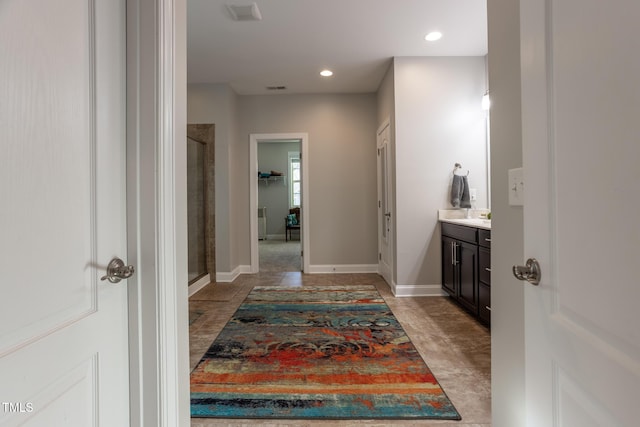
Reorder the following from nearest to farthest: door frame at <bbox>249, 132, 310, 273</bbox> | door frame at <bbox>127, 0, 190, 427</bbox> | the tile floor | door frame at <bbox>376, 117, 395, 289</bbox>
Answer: door frame at <bbox>127, 0, 190, 427</bbox>
the tile floor
door frame at <bbox>376, 117, 395, 289</bbox>
door frame at <bbox>249, 132, 310, 273</bbox>

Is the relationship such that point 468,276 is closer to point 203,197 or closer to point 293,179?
point 203,197

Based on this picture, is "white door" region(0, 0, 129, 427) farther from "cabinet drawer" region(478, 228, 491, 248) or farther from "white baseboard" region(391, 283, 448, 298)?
"white baseboard" region(391, 283, 448, 298)

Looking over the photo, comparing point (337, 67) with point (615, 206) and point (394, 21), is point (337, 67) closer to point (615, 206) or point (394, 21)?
point (394, 21)

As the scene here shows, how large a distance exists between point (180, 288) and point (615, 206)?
43.5 inches

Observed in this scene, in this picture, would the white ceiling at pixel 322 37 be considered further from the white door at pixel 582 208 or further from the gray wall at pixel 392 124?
A: the white door at pixel 582 208

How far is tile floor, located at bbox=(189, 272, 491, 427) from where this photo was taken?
1.45 metres

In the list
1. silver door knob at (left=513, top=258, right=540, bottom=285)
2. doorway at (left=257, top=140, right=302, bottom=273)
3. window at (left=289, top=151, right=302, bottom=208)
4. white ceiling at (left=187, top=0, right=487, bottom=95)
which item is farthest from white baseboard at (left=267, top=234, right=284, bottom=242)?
silver door knob at (left=513, top=258, right=540, bottom=285)

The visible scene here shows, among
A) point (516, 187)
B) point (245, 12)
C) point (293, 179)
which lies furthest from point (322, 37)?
point (293, 179)

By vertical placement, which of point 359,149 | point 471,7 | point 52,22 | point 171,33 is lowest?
point 52,22

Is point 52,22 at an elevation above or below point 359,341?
above

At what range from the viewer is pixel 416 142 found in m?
3.42

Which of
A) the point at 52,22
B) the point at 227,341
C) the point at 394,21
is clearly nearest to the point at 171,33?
the point at 52,22

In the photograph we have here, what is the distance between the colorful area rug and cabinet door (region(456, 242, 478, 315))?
0.69 m

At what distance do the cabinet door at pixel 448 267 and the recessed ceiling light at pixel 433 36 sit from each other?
79.2 inches
